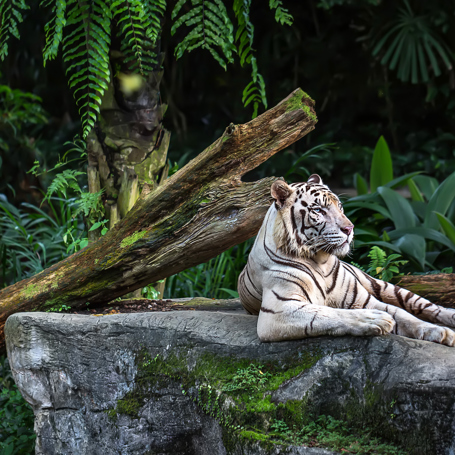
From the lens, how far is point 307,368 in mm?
2363

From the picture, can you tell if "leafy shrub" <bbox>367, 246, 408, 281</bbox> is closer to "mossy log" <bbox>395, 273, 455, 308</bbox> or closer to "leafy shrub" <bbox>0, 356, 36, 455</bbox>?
"mossy log" <bbox>395, 273, 455, 308</bbox>


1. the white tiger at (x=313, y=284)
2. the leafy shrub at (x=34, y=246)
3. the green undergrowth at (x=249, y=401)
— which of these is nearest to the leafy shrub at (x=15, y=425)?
the leafy shrub at (x=34, y=246)

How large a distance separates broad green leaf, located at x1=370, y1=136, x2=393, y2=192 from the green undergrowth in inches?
147

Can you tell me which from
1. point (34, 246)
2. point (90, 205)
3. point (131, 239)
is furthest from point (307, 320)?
point (34, 246)

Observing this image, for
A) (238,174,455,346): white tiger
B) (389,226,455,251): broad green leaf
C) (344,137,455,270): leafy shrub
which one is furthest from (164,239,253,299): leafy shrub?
(238,174,455,346): white tiger

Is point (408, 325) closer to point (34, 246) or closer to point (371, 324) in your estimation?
point (371, 324)

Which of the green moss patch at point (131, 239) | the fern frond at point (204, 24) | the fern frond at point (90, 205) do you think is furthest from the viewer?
the fern frond at point (90, 205)

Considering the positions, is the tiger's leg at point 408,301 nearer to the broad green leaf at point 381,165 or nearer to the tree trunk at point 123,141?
the tree trunk at point 123,141

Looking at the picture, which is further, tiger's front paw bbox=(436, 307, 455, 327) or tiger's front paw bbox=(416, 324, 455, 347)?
tiger's front paw bbox=(436, 307, 455, 327)

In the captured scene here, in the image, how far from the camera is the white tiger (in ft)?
7.79

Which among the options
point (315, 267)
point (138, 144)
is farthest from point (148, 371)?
point (138, 144)

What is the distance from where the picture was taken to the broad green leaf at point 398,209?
16.4ft

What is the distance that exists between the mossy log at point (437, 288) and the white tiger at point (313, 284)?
0.55 m

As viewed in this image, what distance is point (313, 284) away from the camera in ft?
8.59
